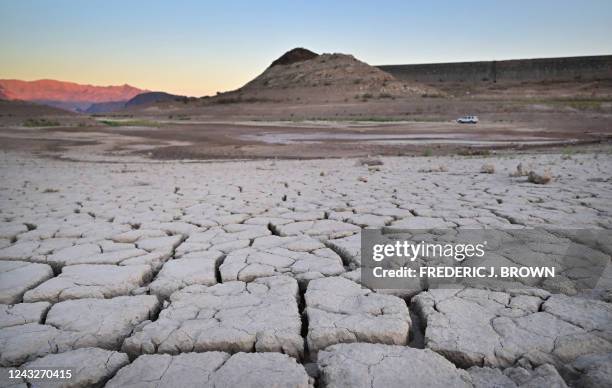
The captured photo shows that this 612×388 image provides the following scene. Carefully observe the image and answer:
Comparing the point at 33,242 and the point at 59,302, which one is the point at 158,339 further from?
the point at 33,242

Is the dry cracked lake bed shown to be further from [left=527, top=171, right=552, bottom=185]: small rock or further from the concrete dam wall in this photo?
the concrete dam wall

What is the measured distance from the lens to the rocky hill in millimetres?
39406

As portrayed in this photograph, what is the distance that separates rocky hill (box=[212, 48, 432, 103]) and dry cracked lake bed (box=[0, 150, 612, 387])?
34300 mm

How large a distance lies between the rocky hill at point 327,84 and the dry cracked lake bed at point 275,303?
3430 centimetres

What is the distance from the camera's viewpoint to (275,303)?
1.93m

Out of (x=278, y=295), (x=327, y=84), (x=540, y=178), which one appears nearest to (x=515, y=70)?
(x=327, y=84)

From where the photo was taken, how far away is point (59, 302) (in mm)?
2012

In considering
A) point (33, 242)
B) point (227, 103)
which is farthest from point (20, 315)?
point (227, 103)

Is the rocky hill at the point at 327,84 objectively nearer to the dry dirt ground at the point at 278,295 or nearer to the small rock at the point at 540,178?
the small rock at the point at 540,178

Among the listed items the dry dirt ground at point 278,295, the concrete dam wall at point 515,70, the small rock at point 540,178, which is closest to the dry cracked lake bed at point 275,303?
the dry dirt ground at point 278,295

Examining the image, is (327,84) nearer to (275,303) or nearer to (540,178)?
(540,178)

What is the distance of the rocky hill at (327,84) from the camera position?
39.4 metres

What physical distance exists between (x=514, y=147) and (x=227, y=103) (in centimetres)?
3810

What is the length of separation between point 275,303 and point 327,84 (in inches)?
1753
